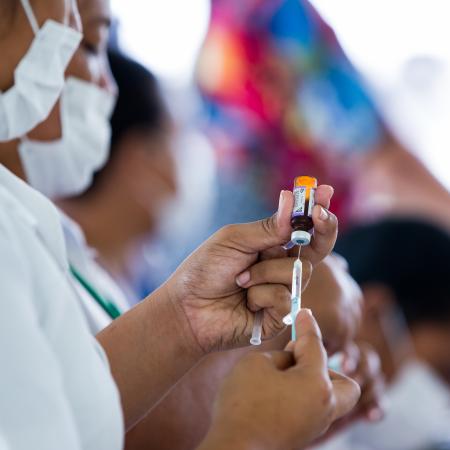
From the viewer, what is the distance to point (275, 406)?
759 millimetres

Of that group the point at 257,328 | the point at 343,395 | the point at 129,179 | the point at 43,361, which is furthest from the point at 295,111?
the point at 43,361

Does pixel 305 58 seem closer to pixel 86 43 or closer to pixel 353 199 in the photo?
pixel 353 199

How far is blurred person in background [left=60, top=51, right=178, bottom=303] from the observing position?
2182 millimetres

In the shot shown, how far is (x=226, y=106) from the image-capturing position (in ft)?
9.09

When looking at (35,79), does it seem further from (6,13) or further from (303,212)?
(303,212)

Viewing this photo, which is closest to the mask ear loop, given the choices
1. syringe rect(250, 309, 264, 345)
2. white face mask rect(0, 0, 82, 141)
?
white face mask rect(0, 0, 82, 141)

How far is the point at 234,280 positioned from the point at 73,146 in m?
0.69

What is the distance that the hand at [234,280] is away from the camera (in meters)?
0.92

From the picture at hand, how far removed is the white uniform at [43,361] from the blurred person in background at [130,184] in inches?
53.0

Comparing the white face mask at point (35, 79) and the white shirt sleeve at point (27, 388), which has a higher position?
the white face mask at point (35, 79)

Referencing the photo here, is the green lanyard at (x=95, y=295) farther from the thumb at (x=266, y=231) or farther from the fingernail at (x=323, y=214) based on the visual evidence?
the fingernail at (x=323, y=214)

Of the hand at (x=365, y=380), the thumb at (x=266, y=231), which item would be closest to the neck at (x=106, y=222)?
the hand at (x=365, y=380)

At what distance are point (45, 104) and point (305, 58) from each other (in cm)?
164

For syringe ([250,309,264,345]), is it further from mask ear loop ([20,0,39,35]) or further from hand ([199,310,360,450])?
mask ear loop ([20,0,39,35])
